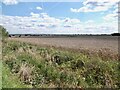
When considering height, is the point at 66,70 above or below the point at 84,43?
below

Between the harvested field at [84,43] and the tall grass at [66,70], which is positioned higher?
the harvested field at [84,43]

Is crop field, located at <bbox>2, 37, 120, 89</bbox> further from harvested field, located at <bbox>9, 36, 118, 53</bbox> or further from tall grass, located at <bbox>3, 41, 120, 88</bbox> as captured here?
harvested field, located at <bbox>9, 36, 118, 53</bbox>

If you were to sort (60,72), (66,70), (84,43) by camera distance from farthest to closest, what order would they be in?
(84,43) → (66,70) → (60,72)

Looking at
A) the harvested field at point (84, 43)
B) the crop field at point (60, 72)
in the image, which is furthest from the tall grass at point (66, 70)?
the harvested field at point (84, 43)

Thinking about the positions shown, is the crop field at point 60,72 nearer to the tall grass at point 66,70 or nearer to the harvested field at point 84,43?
the tall grass at point 66,70

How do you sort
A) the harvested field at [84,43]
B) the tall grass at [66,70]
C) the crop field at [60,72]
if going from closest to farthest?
the crop field at [60,72] → the tall grass at [66,70] → the harvested field at [84,43]

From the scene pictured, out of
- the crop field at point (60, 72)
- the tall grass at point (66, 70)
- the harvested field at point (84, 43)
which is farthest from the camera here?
the harvested field at point (84, 43)

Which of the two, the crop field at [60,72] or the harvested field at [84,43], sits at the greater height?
the harvested field at [84,43]

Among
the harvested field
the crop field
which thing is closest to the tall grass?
the crop field

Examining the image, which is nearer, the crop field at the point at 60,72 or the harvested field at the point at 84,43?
the crop field at the point at 60,72

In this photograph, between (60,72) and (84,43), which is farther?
(84,43)

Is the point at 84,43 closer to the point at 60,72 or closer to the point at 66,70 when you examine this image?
the point at 66,70

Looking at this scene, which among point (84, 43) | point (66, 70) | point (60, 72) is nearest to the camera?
point (60, 72)

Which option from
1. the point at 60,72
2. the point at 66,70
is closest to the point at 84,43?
the point at 66,70
